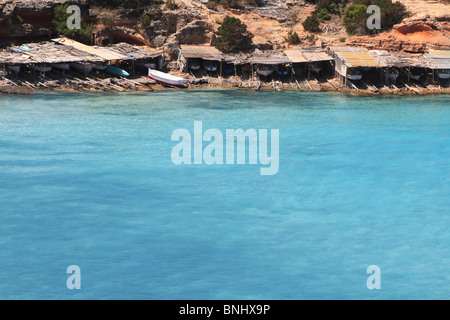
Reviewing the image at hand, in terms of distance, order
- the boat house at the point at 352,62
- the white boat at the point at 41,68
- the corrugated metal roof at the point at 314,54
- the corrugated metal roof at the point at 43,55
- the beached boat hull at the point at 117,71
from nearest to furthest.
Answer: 1. the corrugated metal roof at the point at 43,55
2. the boat house at the point at 352,62
3. the white boat at the point at 41,68
4. the corrugated metal roof at the point at 314,54
5. the beached boat hull at the point at 117,71

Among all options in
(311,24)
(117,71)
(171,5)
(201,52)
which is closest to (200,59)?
(201,52)

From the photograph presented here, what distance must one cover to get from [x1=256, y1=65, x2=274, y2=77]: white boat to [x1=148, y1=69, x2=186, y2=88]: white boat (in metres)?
6.38

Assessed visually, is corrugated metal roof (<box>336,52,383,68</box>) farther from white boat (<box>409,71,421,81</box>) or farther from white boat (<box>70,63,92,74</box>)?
white boat (<box>70,63,92,74</box>)

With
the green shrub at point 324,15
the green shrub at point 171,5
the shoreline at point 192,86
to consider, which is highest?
the green shrub at point 171,5

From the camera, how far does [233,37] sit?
159ft

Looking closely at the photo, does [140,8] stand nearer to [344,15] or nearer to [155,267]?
[344,15]

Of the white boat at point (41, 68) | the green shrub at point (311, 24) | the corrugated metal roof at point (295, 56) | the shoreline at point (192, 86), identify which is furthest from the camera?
the green shrub at point (311, 24)

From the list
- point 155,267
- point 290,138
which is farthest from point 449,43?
point 155,267

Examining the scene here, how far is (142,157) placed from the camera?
27.0m

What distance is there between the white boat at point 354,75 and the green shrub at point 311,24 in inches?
345

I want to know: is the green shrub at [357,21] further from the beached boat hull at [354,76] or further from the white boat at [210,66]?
the white boat at [210,66]

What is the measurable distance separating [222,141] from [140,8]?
25999 millimetres

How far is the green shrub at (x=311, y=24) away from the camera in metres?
51.5

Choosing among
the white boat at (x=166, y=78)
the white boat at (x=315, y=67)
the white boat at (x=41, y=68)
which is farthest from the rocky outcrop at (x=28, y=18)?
the white boat at (x=315, y=67)
